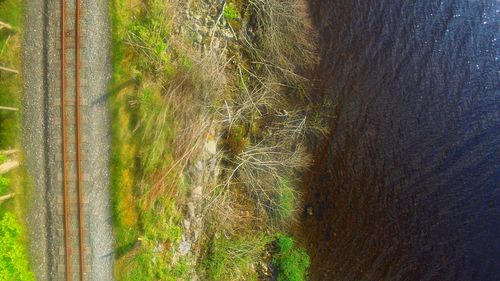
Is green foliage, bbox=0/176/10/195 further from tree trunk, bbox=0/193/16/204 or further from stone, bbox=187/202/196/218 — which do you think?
stone, bbox=187/202/196/218

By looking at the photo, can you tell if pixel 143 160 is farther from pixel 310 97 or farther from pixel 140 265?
pixel 310 97

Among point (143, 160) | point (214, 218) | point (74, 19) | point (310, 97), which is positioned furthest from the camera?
point (310, 97)

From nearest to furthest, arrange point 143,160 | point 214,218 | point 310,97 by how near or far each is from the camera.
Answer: point 143,160 → point 214,218 → point 310,97

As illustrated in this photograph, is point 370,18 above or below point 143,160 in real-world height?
above

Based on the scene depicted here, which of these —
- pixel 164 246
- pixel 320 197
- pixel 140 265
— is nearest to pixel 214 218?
pixel 164 246

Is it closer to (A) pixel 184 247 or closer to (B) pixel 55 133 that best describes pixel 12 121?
(B) pixel 55 133

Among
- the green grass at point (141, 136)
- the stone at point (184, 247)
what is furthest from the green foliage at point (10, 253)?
the stone at point (184, 247)
